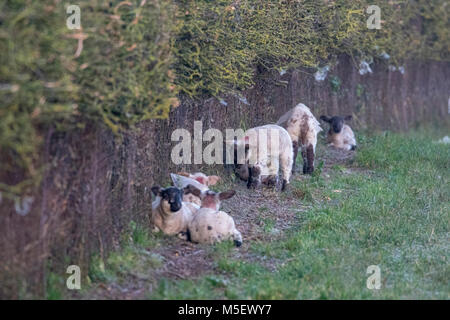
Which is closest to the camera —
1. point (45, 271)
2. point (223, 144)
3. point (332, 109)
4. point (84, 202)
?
point (45, 271)

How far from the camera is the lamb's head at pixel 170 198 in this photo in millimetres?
7105

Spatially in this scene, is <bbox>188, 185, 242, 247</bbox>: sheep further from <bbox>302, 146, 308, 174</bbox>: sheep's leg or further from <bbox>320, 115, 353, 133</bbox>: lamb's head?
<bbox>320, 115, 353, 133</bbox>: lamb's head

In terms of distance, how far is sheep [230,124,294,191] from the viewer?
959 centimetres

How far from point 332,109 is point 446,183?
17.0ft

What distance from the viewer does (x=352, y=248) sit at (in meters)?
7.31

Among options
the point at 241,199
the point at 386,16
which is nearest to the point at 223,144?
the point at 241,199

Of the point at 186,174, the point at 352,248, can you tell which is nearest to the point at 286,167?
the point at 186,174

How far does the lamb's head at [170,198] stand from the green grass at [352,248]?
2.02 feet

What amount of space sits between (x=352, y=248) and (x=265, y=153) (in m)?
2.64

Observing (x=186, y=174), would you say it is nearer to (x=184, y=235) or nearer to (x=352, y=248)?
(x=184, y=235)

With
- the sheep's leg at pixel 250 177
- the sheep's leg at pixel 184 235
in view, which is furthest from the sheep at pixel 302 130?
the sheep's leg at pixel 184 235

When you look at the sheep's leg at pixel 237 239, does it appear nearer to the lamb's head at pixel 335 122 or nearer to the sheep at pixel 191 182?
the sheep at pixel 191 182
